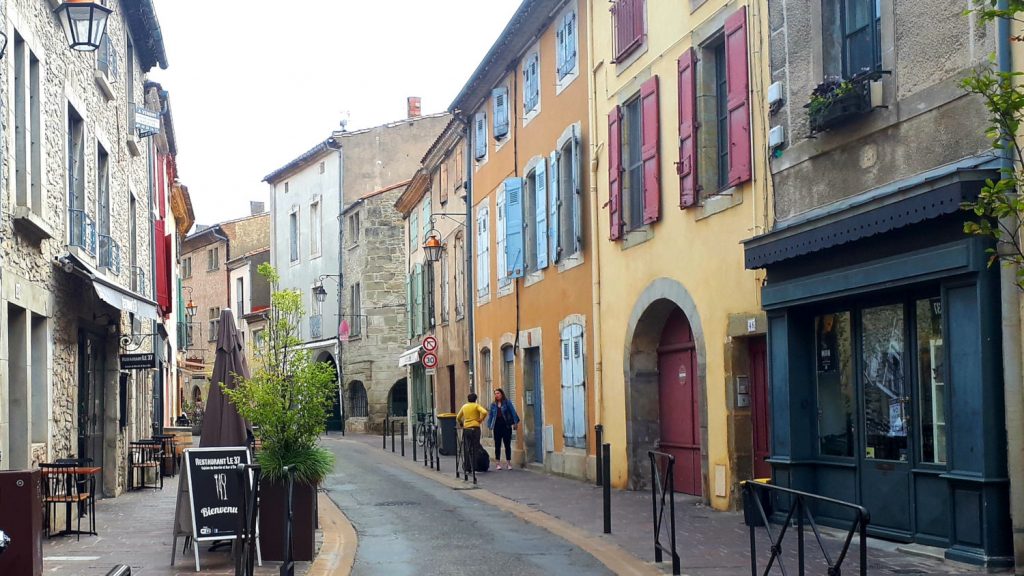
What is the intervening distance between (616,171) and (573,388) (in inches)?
158

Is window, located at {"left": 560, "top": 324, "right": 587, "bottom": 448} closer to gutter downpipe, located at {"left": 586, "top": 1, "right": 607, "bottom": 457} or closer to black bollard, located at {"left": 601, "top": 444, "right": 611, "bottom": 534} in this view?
gutter downpipe, located at {"left": 586, "top": 1, "right": 607, "bottom": 457}

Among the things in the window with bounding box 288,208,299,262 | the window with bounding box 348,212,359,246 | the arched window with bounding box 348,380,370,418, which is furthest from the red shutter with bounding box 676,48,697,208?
the window with bounding box 288,208,299,262

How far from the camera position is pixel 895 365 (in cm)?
1055

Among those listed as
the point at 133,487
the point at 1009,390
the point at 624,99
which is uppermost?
the point at 624,99

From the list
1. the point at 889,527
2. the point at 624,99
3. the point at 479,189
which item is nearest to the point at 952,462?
the point at 889,527

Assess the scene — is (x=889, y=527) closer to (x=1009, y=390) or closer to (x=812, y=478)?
(x=812, y=478)

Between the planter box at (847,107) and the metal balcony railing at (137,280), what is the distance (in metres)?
13.6

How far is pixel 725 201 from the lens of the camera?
1340cm

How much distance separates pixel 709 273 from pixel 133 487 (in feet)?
33.4

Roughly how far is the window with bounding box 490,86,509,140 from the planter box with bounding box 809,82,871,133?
42.9ft

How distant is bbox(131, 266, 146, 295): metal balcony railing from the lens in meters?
21.0

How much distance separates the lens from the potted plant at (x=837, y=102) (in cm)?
1052

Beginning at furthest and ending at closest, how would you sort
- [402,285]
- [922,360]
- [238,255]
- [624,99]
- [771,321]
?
1. [238,255]
2. [402,285]
3. [624,99]
4. [771,321]
5. [922,360]

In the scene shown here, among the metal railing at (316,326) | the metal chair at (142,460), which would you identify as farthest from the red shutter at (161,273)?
the metal railing at (316,326)
